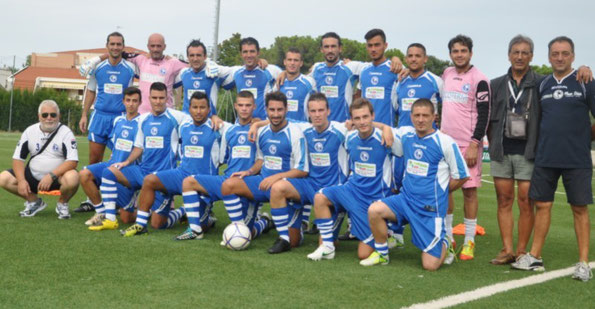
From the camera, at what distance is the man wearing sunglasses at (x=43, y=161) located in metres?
7.04

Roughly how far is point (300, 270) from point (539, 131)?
234 centimetres

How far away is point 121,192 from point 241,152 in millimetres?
1722

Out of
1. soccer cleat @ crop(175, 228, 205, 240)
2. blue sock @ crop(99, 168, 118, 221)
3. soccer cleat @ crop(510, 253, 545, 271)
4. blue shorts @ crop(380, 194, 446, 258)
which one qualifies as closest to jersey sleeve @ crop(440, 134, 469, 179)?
blue shorts @ crop(380, 194, 446, 258)

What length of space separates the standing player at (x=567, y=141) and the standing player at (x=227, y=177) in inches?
111

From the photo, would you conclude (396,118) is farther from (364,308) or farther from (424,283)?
(364,308)

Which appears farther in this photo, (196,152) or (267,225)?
(267,225)

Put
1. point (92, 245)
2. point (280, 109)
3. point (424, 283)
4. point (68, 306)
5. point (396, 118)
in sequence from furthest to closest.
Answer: point (396, 118)
point (280, 109)
point (92, 245)
point (424, 283)
point (68, 306)

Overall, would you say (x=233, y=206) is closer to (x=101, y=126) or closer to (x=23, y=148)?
(x=101, y=126)

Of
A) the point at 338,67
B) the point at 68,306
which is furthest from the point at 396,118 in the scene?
the point at 68,306

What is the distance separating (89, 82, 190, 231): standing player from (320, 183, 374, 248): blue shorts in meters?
2.05

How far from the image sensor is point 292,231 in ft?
19.7

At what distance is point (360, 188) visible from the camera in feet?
18.4

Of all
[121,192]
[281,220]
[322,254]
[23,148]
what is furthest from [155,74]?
[322,254]

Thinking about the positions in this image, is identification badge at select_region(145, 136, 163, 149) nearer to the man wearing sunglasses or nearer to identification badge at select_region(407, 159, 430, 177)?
the man wearing sunglasses
